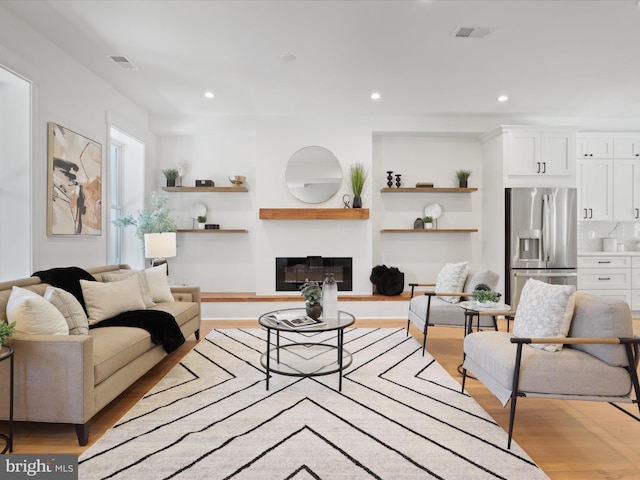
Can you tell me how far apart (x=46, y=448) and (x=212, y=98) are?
4038 millimetres

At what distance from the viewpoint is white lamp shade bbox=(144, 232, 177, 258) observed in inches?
178

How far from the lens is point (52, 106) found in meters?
3.44

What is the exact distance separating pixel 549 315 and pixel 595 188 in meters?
4.36

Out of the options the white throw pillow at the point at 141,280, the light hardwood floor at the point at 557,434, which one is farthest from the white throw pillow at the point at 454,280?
the white throw pillow at the point at 141,280

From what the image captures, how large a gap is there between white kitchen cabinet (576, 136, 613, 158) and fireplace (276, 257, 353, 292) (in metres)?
3.65

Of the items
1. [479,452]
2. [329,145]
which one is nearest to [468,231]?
[329,145]

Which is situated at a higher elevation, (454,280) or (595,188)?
(595,188)

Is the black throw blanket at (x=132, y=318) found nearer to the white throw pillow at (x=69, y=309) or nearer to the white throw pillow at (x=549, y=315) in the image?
the white throw pillow at (x=69, y=309)

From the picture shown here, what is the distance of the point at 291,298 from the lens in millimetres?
5391

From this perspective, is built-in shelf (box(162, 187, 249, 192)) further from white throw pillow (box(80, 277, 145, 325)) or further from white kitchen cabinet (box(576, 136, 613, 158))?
white kitchen cabinet (box(576, 136, 613, 158))

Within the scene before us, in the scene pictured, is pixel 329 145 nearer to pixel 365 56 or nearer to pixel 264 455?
pixel 365 56

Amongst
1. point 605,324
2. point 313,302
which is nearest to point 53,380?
point 313,302

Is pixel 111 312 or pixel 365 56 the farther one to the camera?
pixel 365 56
